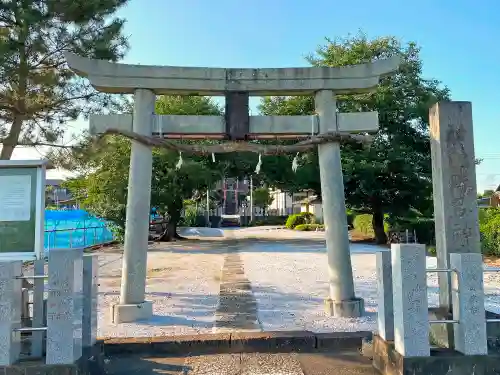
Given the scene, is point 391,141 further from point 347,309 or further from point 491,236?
point 347,309

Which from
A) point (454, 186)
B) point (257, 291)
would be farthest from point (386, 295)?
point (257, 291)

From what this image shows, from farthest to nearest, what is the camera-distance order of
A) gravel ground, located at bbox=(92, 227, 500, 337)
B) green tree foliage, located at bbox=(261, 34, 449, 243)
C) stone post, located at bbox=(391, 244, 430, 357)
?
green tree foliage, located at bbox=(261, 34, 449, 243) → gravel ground, located at bbox=(92, 227, 500, 337) → stone post, located at bbox=(391, 244, 430, 357)

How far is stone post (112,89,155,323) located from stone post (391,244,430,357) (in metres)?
3.75

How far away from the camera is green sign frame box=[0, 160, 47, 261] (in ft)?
15.8

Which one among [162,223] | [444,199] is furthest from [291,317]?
[162,223]

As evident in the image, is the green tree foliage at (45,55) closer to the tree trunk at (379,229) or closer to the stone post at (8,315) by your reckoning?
the stone post at (8,315)

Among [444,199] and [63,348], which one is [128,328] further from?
[444,199]

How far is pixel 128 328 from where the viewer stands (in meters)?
5.74

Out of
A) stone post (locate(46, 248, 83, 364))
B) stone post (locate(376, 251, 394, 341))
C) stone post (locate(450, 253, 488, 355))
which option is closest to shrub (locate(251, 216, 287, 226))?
stone post (locate(376, 251, 394, 341))

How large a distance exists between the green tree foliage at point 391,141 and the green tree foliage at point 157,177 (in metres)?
4.18

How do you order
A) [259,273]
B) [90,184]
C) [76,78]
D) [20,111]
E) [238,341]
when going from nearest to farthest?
[238,341]
[20,111]
[76,78]
[259,273]
[90,184]

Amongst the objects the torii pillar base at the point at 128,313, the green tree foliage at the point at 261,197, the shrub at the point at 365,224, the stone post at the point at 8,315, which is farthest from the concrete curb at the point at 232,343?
the green tree foliage at the point at 261,197

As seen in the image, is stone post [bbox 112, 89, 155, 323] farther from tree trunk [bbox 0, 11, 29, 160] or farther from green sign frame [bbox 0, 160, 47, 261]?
tree trunk [bbox 0, 11, 29, 160]

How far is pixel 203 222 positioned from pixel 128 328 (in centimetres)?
3761
